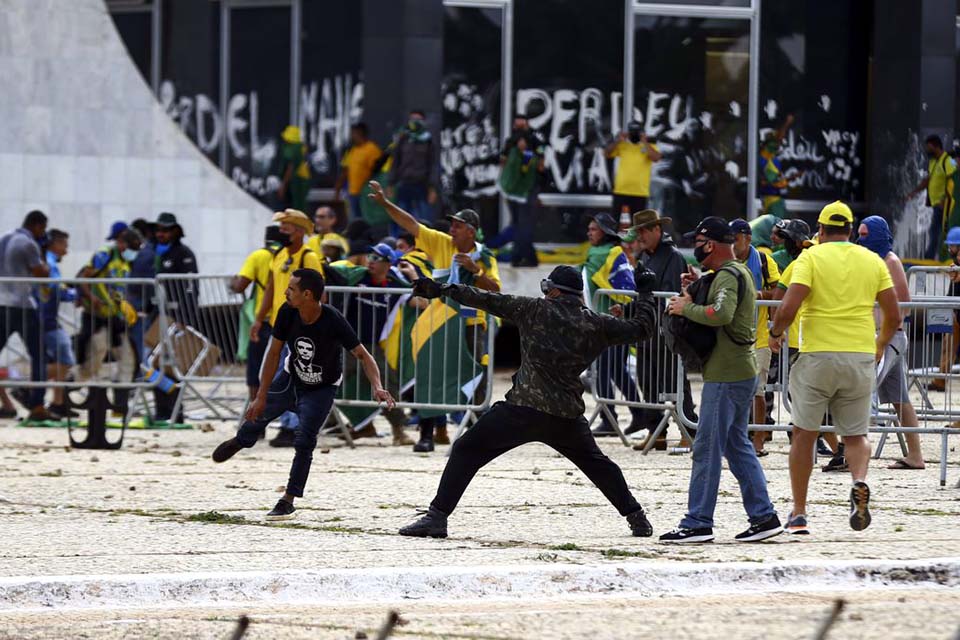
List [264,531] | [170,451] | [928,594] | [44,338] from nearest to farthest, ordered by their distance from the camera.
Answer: [928,594] → [264,531] → [170,451] → [44,338]

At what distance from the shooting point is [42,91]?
22266 mm

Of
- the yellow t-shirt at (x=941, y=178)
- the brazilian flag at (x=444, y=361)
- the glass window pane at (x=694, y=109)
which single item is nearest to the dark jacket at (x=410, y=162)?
the glass window pane at (x=694, y=109)

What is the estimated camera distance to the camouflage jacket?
31.0 feet

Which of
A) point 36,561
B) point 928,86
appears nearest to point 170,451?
point 36,561

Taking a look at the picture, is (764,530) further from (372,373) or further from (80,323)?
(80,323)

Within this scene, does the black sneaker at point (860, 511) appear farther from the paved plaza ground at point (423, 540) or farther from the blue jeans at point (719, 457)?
the blue jeans at point (719, 457)

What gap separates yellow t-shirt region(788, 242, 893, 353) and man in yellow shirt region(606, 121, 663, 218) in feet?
38.7

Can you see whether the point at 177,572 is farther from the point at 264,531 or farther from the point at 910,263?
the point at 910,263

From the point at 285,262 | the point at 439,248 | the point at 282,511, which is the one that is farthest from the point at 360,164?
the point at 282,511

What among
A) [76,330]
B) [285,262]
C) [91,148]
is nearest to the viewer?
[285,262]

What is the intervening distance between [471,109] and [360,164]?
6.20 ft

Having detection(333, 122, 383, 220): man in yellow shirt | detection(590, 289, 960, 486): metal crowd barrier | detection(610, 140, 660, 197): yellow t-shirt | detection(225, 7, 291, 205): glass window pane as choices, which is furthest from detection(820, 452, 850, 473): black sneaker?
detection(225, 7, 291, 205): glass window pane

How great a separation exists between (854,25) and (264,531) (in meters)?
16.2

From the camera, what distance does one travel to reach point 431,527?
9.52 metres
